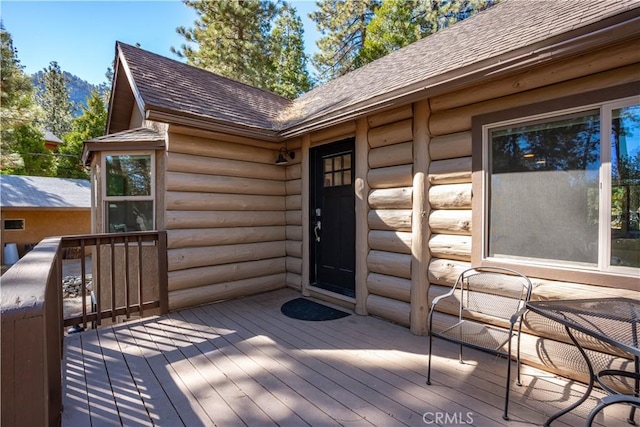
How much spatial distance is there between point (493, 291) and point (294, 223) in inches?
118

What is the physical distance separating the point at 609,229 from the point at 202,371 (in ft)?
10.6

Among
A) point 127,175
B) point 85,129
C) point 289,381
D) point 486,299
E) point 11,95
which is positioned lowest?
point 289,381

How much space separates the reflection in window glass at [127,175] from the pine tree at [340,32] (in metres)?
12.1

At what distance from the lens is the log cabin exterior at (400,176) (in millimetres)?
2242

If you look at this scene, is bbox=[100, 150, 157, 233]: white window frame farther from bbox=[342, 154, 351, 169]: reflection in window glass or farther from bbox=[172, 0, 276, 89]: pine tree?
bbox=[172, 0, 276, 89]: pine tree

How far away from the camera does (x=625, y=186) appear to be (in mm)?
2111

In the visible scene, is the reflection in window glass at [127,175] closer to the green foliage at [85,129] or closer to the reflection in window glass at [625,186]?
the reflection in window glass at [625,186]

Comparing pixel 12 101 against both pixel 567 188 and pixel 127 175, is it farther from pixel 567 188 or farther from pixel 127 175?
pixel 567 188

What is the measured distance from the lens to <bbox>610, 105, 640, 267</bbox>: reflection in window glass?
6.80 feet

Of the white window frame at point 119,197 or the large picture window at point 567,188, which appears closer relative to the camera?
the large picture window at point 567,188

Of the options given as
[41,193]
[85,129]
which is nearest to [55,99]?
[85,129]

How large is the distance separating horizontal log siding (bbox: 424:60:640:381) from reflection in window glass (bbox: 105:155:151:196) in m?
3.89

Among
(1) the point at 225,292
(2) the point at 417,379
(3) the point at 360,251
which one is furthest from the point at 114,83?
(2) the point at 417,379

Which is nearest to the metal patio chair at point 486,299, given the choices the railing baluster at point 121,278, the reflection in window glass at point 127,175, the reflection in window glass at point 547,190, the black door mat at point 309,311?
the reflection in window glass at point 547,190
